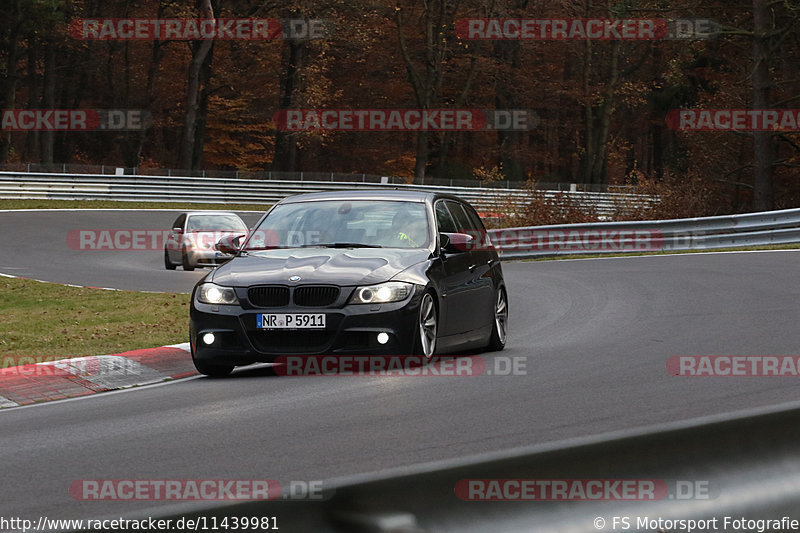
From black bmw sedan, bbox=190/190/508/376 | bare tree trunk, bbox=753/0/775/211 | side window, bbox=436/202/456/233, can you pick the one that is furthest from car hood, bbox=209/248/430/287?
bare tree trunk, bbox=753/0/775/211

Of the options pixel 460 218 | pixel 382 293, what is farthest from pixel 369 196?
pixel 382 293

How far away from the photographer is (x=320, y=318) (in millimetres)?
9914

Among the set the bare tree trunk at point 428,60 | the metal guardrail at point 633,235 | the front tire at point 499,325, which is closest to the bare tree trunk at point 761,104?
the metal guardrail at point 633,235

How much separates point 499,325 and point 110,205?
3899 centimetres

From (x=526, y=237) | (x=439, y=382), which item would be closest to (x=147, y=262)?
(x=526, y=237)

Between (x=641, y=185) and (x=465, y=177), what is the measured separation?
2809 cm

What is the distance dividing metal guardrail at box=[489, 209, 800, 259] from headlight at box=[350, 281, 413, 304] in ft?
51.5

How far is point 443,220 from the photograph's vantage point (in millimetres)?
12133

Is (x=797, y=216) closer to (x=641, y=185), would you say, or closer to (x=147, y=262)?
(x=641, y=185)

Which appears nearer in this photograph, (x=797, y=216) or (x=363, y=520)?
(x=363, y=520)

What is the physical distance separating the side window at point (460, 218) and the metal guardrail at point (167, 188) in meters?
34.6

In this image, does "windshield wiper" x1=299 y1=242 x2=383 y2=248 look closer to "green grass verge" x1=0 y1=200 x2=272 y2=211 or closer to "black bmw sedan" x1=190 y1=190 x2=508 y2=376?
"black bmw sedan" x1=190 y1=190 x2=508 y2=376

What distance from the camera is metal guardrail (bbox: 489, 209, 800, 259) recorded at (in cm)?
2591

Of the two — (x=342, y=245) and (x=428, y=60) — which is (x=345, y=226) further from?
(x=428, y=60)
